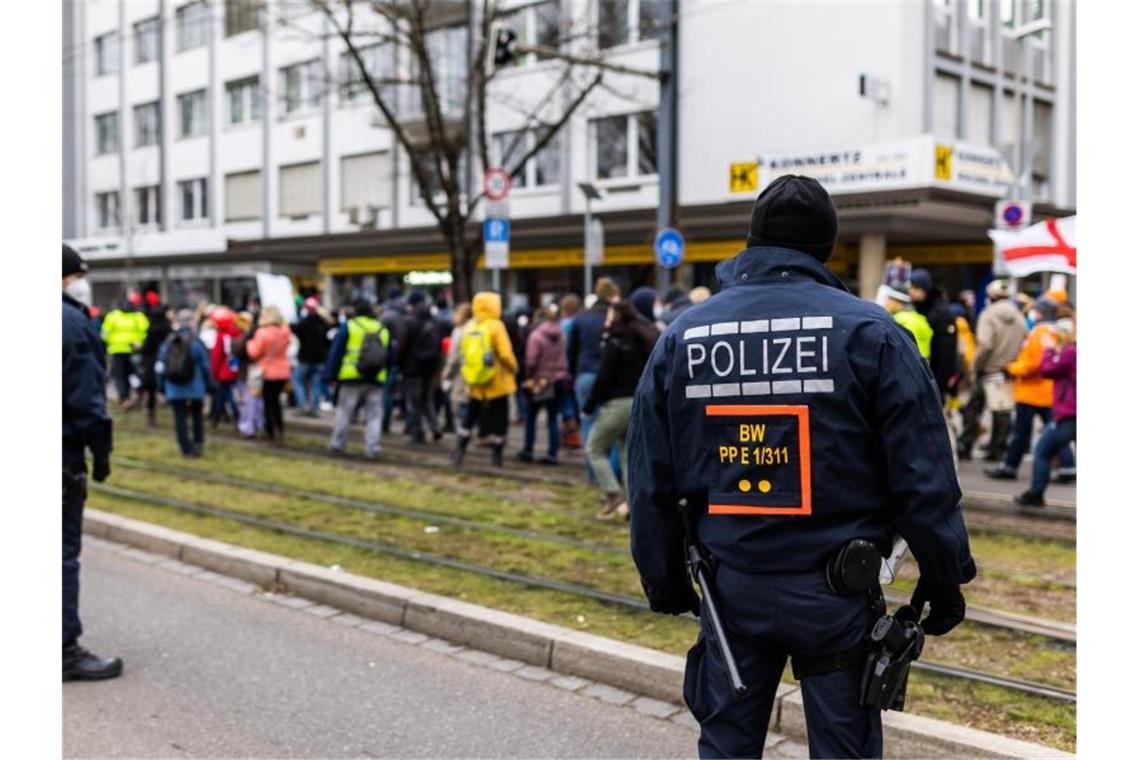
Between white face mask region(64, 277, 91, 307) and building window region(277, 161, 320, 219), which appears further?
building window region(277, 161, 320, 219)

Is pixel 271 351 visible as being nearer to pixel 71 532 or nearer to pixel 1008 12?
pixel 71 532

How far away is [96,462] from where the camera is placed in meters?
5.32

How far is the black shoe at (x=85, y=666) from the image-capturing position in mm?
5281

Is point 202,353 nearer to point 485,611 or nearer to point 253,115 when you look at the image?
point 485,611

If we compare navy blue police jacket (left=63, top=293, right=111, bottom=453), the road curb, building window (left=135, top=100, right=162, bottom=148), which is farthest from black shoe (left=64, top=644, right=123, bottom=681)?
building window (left=135, top=100, right=162, bottom=148)

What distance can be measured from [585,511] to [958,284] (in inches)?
720

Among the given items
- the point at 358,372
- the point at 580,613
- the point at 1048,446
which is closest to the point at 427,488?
the point at 358,372

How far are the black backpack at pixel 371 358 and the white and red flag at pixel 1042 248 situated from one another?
680cm

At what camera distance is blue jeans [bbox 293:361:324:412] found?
16.8 metres

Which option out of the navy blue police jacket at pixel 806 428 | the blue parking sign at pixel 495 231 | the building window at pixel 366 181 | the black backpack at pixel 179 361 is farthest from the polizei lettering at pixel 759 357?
the building window at pixel 366 181

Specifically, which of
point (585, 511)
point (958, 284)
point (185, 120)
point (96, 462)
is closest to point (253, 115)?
point (185, 120)

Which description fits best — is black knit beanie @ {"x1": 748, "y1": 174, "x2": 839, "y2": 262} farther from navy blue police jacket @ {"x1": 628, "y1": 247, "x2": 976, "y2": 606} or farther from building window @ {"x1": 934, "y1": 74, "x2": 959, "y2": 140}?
building window @ {"x1": 934, "y1": 74, "x2": 959, "y2": 140}

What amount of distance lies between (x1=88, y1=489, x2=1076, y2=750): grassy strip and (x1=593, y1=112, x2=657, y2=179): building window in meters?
18.0

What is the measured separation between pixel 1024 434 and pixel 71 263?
332 inches
